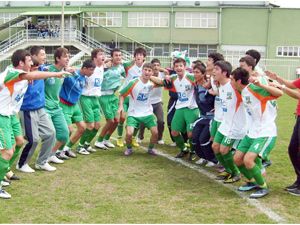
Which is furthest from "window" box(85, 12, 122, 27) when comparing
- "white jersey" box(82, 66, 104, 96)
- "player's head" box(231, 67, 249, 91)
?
"player's head" box(231, 67, 249, 91)

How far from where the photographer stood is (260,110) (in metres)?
6.44

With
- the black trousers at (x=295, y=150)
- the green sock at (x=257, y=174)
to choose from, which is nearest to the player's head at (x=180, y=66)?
the black trousers at (x=295, y=150)

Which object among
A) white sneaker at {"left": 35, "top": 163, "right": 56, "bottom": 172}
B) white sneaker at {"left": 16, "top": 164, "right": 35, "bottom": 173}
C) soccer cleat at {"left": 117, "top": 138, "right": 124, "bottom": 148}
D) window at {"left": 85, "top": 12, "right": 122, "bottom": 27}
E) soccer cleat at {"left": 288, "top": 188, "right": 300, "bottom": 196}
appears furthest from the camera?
window at {"left": 85, "top": 12, "right": 122, "bottom": 27}

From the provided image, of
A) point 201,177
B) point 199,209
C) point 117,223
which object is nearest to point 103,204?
point 117,223

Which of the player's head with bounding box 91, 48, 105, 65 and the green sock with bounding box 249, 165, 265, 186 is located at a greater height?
the player's head with bounding box 91, 48, 105, 65

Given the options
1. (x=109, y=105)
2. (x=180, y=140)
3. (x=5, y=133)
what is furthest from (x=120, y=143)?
(x=5, y=133)

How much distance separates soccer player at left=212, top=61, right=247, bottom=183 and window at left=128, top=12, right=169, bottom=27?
41.9 m

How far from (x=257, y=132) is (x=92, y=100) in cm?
425

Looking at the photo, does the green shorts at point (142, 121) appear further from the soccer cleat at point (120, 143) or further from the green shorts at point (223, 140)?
the green shorts at point (223, 140)

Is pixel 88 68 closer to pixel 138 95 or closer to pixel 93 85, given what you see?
pixel 93 85

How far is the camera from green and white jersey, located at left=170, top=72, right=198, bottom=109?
8992mm

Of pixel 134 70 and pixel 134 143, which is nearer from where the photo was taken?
pixel 134 143

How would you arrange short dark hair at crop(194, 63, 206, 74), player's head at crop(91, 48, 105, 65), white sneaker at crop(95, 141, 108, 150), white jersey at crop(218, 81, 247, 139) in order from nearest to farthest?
white jersey at crop(218, 81, 247, 139)
short dark hair at crop(194, 63, 206, 74)
player's head at crop(91, 48, 105, 65)
white sneaker at crop(95, 141, 108, 150)

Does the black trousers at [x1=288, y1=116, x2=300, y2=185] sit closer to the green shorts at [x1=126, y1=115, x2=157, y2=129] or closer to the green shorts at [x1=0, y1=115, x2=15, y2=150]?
the green shorts at [x1=126, y1=115, x2=157, y2=129]
